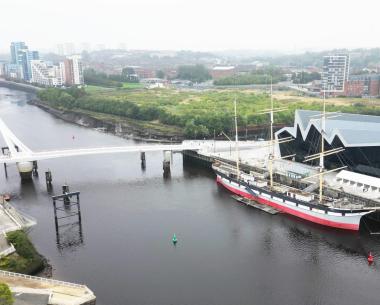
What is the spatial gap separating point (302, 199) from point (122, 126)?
5222cm

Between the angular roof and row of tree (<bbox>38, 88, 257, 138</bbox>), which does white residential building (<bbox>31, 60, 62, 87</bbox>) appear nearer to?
row of tree (<bbox>38, 88, 257, 138</bbox>)

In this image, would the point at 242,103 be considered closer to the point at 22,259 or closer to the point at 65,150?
the point at 65,150

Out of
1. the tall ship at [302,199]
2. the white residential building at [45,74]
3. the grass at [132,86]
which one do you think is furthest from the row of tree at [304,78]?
the tall ship at [302,199]

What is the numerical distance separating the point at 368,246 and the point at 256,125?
45.0 meters

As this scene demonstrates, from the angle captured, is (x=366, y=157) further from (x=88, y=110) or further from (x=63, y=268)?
(x=88, y=110)

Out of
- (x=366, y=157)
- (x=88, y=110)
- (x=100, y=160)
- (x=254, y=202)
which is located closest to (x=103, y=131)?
(x=88, y=110)

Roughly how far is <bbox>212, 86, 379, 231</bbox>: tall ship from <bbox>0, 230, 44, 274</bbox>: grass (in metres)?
21.9

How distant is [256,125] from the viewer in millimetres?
77500

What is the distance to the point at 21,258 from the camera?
1177 inches

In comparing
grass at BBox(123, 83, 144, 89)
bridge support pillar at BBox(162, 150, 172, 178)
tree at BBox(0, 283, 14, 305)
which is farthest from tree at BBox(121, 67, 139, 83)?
tree at BBox(0, 283, 14, 305)

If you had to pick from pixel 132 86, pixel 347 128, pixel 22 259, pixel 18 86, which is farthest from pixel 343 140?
pixel 18 86

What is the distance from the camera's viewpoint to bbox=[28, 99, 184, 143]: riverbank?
75125 millimetres

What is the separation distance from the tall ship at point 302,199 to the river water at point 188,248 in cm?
95

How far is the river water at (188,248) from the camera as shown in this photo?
2852cm
